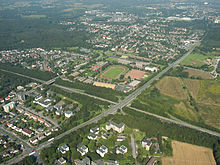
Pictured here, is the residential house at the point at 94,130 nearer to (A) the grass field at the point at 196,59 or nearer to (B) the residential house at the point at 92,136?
(B) the residential house at the point at 92,136

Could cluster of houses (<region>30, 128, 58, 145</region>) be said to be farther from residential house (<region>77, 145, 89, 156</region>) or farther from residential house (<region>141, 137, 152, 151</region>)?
residential house (<region>141, 137, 152, 151</region>)

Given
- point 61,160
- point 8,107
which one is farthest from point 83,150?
point 8,107

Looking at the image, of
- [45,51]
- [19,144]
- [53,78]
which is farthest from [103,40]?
[19,144]

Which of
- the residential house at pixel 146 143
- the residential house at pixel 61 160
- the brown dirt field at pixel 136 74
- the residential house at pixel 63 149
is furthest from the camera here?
the brown dirt field at pixel 136 74

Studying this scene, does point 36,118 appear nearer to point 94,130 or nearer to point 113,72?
point 94,130

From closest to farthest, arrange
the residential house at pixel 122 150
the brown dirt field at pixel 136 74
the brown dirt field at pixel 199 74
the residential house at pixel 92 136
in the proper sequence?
1. the residential house at pixel 122 150
2. the residential house at pixel 92 136
3. the brown dirt field at pixel 136 74
4. the brown dirt field at pixel 199 74

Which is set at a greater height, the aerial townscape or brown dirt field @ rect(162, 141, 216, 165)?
the aerial townscape

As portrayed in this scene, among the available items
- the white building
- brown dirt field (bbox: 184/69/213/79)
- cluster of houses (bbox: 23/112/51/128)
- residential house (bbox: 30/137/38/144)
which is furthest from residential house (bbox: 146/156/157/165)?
brown dirt field (bbox: 184/69/213/79)

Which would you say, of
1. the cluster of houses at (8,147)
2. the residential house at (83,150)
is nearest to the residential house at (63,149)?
the residential house at (83,150)
